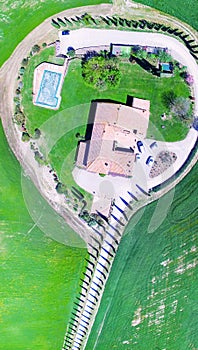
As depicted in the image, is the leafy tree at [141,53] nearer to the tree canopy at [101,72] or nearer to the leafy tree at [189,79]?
the tree canopy at [101,72]

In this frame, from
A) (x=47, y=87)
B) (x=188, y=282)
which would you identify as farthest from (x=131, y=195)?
(x=47, y=87)

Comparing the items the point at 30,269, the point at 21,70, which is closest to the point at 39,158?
the point at 21,70

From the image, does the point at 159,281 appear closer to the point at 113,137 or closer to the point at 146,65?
the point at 113,137

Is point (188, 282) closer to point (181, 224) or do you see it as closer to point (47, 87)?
point (181, 224)

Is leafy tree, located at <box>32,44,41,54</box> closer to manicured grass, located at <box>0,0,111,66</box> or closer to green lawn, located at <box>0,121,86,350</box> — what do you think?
manicured grass, located at <box>0,0,111,66</box>

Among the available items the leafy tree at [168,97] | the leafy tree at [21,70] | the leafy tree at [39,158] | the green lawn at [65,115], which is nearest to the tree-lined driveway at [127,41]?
the green lawn at [65,115]

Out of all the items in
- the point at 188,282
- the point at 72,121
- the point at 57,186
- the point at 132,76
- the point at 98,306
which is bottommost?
the point at 98,306

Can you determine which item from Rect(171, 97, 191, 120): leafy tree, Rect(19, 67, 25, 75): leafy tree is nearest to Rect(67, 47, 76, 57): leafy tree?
Rect(19, 67, 25, 75): leafy tree
